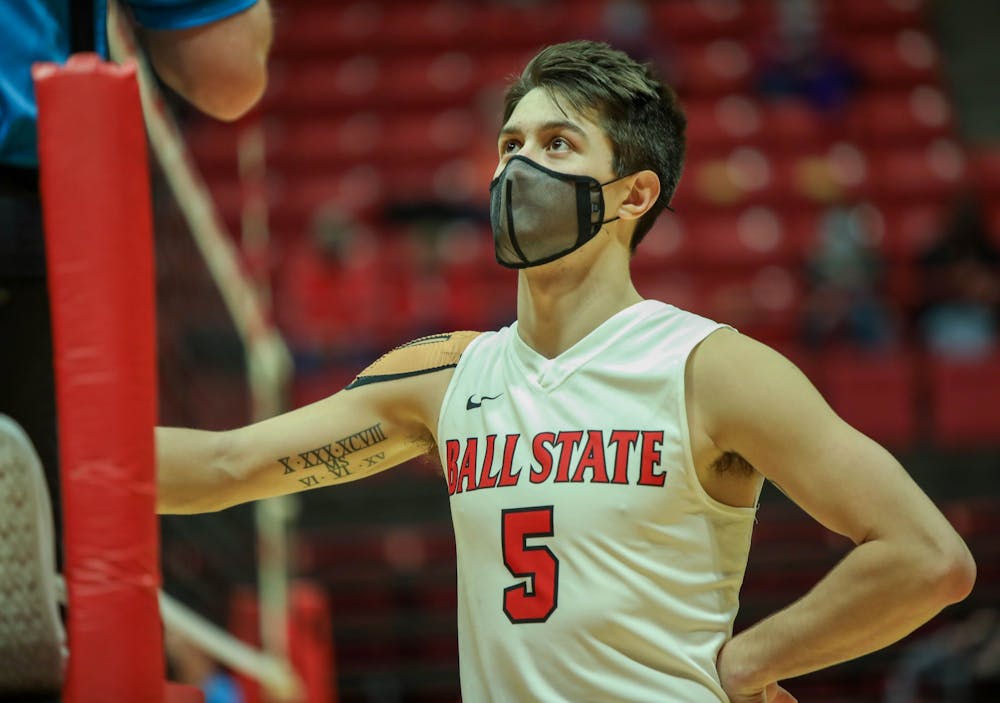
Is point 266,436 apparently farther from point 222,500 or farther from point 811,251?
point 811,251

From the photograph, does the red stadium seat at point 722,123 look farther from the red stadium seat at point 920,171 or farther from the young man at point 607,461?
the young man at point 607,461

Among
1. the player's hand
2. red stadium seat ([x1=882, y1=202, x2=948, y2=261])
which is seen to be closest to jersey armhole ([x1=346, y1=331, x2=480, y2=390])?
the player's hand

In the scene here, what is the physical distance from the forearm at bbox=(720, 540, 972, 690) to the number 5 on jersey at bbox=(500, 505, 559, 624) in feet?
0.99

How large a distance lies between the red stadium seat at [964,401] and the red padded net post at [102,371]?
785 cm

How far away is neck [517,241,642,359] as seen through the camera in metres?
2.33

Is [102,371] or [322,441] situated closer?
[102,371]

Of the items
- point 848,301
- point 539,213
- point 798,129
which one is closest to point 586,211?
point 539,213

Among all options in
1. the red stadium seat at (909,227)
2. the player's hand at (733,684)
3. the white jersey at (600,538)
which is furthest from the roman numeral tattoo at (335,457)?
the red stadium seat at (909,227)

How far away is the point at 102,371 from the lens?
1.58 meters

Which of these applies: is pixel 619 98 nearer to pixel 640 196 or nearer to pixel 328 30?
pixel 640 196

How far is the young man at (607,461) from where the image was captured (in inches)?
81.0

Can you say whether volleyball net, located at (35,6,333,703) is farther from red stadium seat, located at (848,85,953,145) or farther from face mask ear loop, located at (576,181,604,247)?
red stadium seat, located at (848,85,953,145)

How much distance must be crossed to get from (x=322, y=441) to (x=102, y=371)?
875 millimetres

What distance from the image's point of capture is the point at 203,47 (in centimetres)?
204
